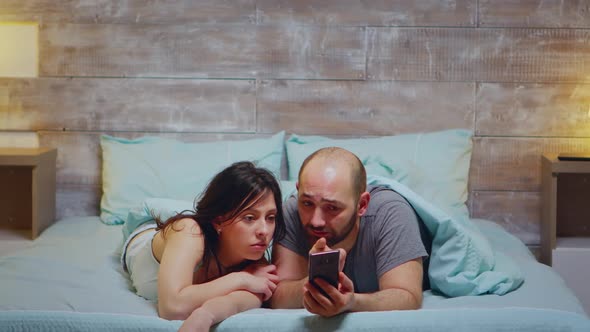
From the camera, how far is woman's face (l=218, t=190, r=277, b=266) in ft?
6.88

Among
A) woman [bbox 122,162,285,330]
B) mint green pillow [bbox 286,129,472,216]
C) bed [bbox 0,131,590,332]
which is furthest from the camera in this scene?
mint green pillow [bbox 286,129,472,216]

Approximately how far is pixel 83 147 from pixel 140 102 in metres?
0.29

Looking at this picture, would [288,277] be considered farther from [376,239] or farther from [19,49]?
[19,49]

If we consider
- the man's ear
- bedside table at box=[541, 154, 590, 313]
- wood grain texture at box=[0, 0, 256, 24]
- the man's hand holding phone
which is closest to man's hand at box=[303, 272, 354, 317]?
the man's hand holding phone

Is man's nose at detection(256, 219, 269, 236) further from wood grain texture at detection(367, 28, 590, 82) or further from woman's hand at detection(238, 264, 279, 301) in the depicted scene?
wood grain texture at detection(367, 28, 590, 82)

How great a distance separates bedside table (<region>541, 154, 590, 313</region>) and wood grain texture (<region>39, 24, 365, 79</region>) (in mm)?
822

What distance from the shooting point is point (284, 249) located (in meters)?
2.20

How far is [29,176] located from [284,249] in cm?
156

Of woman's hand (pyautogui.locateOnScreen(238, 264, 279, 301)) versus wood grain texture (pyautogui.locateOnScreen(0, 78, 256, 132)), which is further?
wood grain texture (pyautogui.locateOnScreen(0, 78, 256, 132))

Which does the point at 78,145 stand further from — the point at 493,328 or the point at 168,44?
the point at 493,328

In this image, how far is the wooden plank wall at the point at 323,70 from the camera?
3.24 m

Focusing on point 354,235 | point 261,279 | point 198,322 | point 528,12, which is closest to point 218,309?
point 198,322

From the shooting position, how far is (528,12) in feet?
10.6

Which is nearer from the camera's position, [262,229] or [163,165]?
[262,229]
